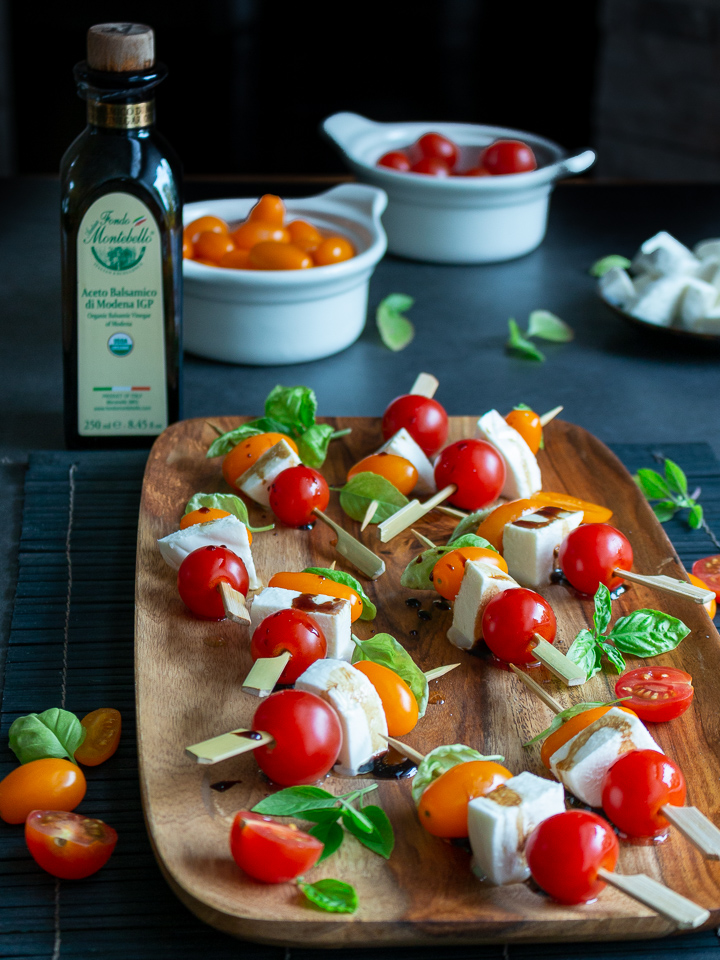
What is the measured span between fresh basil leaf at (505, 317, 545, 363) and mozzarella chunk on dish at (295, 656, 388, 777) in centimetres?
108

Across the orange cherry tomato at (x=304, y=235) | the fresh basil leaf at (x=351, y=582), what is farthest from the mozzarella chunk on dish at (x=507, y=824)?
the orange cherry tomato at (x=304, y=235)

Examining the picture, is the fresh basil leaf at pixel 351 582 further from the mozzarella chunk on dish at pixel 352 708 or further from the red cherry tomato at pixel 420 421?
the red cherry tomato at pixel 420 421

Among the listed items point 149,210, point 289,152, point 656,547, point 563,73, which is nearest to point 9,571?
point 149,210

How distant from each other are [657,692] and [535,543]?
0.75ft

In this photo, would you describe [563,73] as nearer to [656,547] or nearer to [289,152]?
[289,152]

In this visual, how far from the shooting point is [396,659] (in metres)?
1.00

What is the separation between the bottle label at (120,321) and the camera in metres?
1.33

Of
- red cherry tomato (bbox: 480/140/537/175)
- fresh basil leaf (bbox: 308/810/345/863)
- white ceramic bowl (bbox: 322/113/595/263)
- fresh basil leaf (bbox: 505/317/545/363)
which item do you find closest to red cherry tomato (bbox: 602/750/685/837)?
fresh basil leaf (bbox: 308/810/345/863)

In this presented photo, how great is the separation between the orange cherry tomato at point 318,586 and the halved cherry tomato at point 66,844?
316 millimetres

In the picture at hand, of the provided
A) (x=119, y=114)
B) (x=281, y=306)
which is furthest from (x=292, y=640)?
(x=281, y=306)

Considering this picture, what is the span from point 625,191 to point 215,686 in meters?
2.01

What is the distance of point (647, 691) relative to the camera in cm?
100

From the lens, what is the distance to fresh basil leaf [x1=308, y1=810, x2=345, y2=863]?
0.82 m

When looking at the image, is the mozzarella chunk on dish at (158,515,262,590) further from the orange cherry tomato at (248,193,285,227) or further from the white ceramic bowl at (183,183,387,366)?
the orange cherry tomato at (248,193,285,227)
